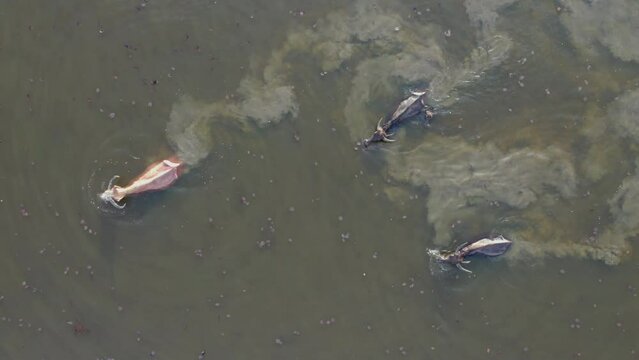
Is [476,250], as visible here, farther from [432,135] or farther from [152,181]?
[152,181]

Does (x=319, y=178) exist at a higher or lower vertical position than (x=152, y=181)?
lower

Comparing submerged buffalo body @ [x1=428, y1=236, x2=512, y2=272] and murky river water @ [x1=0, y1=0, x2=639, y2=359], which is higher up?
murky river water @ [x1=0, y1=0, x2=639, y2=359]

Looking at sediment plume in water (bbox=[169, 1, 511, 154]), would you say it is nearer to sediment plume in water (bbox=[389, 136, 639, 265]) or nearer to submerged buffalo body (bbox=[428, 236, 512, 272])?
sediment plume in water (bbox=[389, 136, 639, 265])

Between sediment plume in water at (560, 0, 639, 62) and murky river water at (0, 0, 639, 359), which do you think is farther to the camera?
murky river water at (0, 0, 639, 359)

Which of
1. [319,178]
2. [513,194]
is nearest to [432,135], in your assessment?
[513,194]

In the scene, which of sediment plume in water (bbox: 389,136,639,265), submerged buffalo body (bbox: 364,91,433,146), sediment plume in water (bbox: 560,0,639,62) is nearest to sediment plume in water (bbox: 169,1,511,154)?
submerged buffalo body (bbox: 364,91,433,146)

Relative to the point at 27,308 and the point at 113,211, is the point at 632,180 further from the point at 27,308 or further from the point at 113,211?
the point at 27,308
